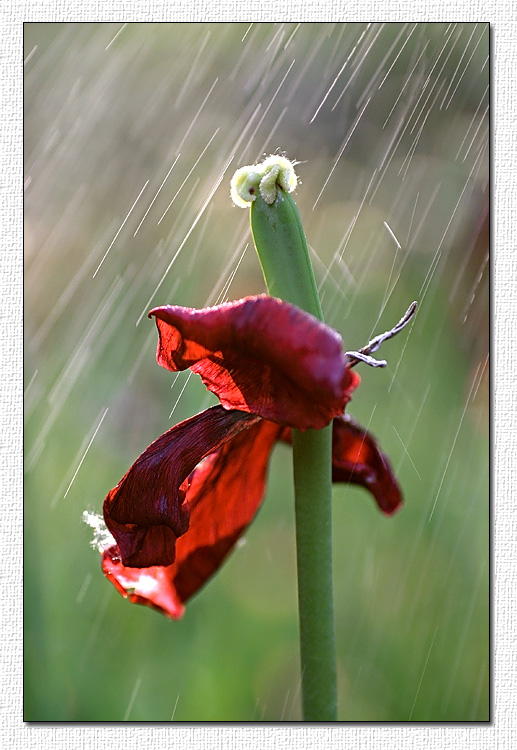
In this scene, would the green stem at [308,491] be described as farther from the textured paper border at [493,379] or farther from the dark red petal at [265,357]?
the textured paper border at [493,379]

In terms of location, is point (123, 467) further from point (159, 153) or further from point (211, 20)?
point (211, 20)

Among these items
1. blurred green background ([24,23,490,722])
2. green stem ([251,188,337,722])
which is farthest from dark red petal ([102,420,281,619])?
blurred green background ([24,23,490,722])

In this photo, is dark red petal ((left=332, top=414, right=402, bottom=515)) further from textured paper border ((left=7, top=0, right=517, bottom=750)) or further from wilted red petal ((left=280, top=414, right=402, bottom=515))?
textured paper border ((left=7, top=0, right=517, bottom=750))

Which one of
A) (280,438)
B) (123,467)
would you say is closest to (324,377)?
(280,438)

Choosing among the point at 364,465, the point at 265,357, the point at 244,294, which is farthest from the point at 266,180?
the point at 244,294

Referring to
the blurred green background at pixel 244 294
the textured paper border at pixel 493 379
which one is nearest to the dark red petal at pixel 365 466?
the textured paper border at pixel 493 379
